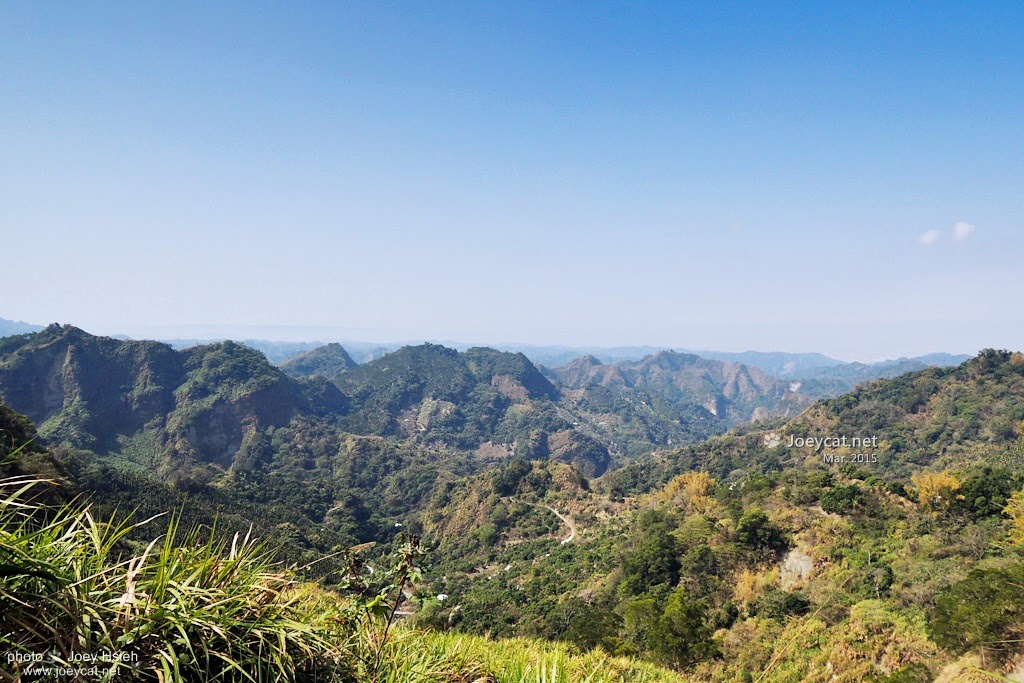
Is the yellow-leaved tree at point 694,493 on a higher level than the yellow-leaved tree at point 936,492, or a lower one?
lower

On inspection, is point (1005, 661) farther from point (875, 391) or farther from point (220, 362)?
point (220, 362)

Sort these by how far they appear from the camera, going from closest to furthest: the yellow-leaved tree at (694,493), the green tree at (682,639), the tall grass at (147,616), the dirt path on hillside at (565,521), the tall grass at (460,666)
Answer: the tall grass at (147,616)
the tall grass at (460,666)
the green tree at (682,639)
the yellow-leaved tree at (694,493)
the dirt path on hillside at (565,521)

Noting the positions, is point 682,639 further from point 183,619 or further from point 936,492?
point 936,492

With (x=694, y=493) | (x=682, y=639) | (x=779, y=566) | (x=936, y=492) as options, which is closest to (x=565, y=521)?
(x=694, y=493)

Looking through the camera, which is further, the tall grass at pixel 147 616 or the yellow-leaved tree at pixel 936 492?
the yellow-leaved tree at pixel 936 492

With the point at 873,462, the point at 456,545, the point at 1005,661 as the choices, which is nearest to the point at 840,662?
the point at 1005,661

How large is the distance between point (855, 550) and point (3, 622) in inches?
1382

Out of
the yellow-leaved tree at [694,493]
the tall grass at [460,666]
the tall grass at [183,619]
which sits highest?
the tall grass at [183,619]

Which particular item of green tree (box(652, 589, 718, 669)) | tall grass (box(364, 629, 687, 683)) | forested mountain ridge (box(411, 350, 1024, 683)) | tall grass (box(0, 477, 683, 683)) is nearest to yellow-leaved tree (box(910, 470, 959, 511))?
forested mountain ridge (box(411, 350, 1024, 683))

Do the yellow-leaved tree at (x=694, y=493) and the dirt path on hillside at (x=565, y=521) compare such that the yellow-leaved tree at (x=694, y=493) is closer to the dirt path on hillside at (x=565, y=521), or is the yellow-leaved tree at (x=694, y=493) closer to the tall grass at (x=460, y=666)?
the dirt path on hillside at (x=565, y=521)

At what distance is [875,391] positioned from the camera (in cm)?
10631

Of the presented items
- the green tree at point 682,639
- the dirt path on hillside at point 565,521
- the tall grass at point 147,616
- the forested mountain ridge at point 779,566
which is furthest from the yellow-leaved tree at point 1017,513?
the dirt path on hillside at point 565,521

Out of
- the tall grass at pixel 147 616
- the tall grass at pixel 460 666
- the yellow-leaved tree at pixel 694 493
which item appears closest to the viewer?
the tall grass at pixel 147 616

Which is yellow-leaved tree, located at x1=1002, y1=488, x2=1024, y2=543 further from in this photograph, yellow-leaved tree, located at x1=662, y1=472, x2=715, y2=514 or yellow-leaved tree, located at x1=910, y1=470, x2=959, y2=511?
yellow-leaved tree, located at x1=662, y1=472, x2=715, y2=514
